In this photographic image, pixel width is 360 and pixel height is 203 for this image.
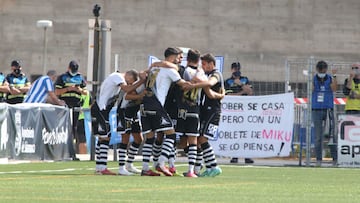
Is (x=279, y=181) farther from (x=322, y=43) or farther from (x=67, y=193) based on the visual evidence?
(x=322, y=43)

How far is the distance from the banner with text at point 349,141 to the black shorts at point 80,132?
5.95 m

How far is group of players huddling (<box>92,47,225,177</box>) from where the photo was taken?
19.2m

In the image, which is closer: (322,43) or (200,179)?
(200,179)

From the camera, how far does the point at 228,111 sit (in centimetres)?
2702

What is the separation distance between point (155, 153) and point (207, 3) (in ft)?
95.0

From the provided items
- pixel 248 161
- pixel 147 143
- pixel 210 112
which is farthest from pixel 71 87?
pixel 210 112

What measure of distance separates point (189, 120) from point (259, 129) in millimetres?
7650

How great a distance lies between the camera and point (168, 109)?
65.4 feet

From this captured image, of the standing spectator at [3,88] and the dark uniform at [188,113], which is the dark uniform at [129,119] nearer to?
the dark uniform at [188,113]

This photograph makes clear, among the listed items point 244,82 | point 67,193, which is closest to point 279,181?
point 67,193

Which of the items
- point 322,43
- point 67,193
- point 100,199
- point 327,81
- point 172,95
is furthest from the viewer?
point 322,43

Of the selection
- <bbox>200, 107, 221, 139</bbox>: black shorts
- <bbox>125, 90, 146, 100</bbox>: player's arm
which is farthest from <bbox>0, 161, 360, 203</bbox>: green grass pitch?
<bbox>125, 90, 146, 100</bbox>: player's arm

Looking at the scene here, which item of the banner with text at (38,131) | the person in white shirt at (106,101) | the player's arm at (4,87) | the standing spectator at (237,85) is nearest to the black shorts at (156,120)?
the person in white shirt at (106,101)

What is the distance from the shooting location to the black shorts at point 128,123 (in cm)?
2055
